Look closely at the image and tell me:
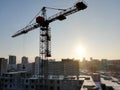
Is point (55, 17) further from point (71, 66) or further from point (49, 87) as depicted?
point (71, 66)

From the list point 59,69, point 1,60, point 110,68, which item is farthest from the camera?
point 110,68

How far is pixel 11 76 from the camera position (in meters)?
72.6

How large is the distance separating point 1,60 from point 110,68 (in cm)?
12106

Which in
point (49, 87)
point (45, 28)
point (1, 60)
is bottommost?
point (49, 87)

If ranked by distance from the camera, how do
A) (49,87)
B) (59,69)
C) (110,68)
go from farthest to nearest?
(110,68), (59,69), (49,87)

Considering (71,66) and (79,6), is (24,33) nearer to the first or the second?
(79,6)

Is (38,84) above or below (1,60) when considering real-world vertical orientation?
below

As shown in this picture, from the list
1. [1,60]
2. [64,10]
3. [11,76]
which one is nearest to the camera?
[64,10]

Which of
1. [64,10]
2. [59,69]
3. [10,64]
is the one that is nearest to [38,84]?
[64,10]

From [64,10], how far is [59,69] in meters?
73.9

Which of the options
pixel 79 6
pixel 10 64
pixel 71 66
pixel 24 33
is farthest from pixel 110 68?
pixel 79 6

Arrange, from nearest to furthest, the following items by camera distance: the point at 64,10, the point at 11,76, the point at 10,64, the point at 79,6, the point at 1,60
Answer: the point at 79,6 < the point at 64,10 < the point at 11,76 < the point at 1,60 < the point at 10,64

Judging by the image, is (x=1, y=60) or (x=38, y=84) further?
(x=1, y=60)

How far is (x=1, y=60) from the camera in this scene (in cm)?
9850
